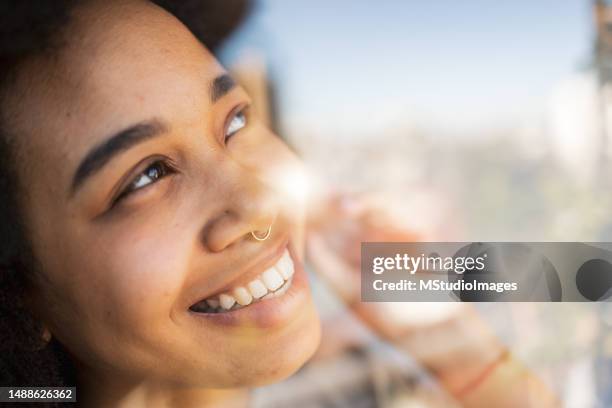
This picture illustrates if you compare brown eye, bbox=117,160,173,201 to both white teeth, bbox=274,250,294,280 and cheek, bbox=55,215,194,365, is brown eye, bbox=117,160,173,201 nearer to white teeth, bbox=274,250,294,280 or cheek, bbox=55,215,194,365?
cheek, bbox=55,215,194,365

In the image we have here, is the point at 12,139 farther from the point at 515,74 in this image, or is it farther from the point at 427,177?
the point at 515,74

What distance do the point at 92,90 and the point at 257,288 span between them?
42cm

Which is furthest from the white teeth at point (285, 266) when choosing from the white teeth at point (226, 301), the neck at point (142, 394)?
the neck at point (142, 394)

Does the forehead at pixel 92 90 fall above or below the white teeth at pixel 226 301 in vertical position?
above

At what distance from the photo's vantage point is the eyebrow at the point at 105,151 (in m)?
1.02

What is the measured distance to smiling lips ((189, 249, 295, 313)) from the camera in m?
1.12

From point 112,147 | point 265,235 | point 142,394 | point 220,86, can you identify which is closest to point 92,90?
point 112,147

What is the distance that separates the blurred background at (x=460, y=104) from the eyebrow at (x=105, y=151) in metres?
0.26

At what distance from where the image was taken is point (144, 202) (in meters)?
1.06

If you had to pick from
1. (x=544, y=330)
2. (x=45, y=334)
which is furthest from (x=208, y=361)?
(x=544, y=330)

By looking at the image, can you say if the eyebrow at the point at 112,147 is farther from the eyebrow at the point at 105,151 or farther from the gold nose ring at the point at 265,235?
the gold nose ring at the point at 265,235

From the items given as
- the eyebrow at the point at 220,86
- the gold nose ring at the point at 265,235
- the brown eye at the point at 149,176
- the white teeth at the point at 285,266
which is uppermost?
the eyebrow at the point at 220,86

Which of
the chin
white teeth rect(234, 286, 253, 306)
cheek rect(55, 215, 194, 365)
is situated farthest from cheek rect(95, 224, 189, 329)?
the chin

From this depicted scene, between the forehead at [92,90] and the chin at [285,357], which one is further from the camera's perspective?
the chin at [285,357]
